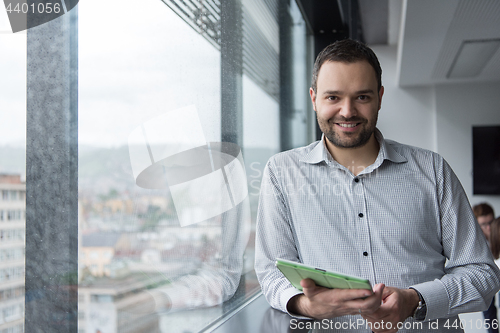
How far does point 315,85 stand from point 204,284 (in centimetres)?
72

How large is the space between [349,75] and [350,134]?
0.59 feet

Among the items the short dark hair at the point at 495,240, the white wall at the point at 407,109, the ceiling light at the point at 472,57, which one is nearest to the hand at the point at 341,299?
the short dark hair at the point at 495,240

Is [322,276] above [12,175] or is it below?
below

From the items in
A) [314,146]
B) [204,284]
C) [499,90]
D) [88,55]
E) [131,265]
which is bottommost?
[204,284]

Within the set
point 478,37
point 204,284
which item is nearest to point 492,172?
point 478,37

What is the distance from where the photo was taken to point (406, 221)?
1256 millimetres

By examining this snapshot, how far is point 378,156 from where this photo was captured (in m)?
1.35

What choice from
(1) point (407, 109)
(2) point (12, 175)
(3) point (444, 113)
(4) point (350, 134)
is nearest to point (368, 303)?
(4) point (350, 134)

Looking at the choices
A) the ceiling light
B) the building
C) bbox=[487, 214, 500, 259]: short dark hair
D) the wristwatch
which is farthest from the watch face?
the ceiling light

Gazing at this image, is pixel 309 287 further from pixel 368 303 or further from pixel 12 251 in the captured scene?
pixel 12 251

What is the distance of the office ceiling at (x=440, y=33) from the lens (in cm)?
297

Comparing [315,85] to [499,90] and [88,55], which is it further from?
[499,90]

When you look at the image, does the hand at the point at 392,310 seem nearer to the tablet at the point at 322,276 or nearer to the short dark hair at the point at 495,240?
the tablet at the point at 322,276

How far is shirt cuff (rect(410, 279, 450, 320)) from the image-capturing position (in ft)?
3.70
